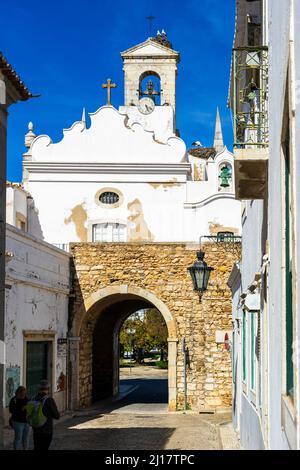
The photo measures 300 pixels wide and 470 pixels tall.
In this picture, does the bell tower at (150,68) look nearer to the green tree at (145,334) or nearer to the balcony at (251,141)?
the green tree at (145,334)

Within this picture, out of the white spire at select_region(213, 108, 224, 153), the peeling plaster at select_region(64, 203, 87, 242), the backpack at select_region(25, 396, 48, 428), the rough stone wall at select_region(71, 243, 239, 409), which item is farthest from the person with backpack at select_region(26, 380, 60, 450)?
the white spire at select_region(213, 108, 224, 153)

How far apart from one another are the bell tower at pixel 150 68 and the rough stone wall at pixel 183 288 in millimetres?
17883

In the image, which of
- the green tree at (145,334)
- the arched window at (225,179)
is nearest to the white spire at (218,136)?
the green tree at (145,334)

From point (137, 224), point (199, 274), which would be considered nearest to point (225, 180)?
point (137, 224)

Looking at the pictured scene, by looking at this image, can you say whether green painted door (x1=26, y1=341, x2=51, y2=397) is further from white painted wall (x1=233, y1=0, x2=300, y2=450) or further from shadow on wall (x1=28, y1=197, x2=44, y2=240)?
white painted wall (x1=233, y1=0, x2=300, y2=450)

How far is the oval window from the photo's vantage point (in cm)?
3055

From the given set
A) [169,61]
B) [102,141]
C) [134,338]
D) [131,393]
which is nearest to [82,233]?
[102,141]

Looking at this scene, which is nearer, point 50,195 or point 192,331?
point 192,331

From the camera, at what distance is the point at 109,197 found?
30.6m

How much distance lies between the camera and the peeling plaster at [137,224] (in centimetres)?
3045

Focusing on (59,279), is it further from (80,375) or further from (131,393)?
(131,393)

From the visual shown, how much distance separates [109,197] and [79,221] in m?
1.54

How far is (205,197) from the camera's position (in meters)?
31.1
